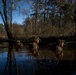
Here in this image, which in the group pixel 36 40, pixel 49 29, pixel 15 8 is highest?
pixel 15 8

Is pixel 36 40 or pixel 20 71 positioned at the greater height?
pixel 36 40

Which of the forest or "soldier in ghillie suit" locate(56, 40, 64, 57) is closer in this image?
"soldier in ghillie suit" locate(56, 40, 64, 57)

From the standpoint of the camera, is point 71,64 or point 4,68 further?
point 71,64

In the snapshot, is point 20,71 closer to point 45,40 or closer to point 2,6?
point 45,40

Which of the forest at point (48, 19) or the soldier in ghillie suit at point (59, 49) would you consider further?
the forest at point (48, 19)

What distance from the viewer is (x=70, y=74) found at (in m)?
9.75

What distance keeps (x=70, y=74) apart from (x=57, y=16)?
3785 centimetres

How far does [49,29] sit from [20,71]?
2474 centimetres

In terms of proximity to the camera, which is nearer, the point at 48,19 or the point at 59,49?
the point at 59,49

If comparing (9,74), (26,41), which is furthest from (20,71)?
(26,41)

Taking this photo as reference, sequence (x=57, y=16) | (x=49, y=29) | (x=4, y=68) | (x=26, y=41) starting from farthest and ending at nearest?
(x=57, y=16)
(x=49, y=29)
(x=26, y=41)
(x=4, y=68)

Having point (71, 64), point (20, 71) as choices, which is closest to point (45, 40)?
point (71, 64)

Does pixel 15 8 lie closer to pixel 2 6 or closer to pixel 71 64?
pixel 2 6

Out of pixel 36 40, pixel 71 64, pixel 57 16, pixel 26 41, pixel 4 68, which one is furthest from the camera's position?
pixel 57 16
